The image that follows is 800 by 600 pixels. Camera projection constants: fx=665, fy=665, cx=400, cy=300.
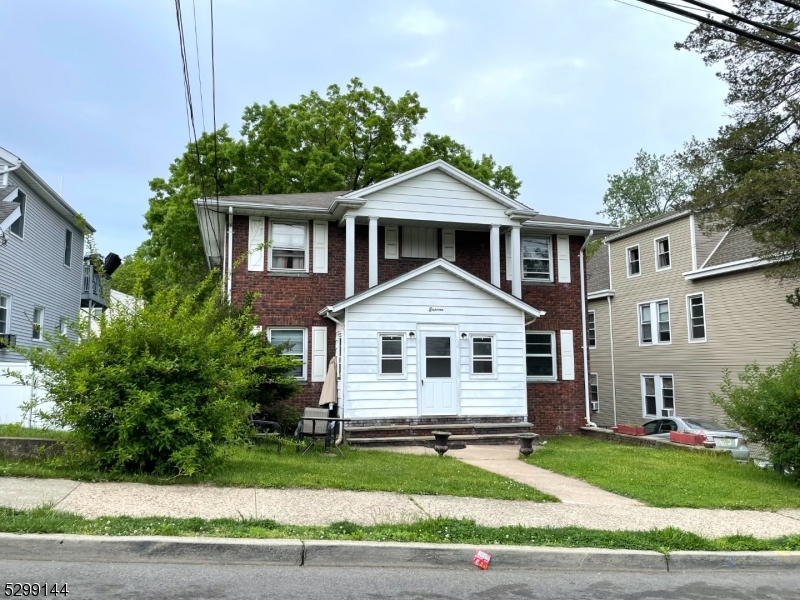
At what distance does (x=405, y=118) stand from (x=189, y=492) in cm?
2835

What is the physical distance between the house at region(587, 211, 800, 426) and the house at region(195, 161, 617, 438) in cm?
640

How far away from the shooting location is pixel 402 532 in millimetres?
6383

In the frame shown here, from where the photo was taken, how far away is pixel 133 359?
8.48 metres

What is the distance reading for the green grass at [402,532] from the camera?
593cm

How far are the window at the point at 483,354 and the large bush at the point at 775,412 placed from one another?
6268 millimetres

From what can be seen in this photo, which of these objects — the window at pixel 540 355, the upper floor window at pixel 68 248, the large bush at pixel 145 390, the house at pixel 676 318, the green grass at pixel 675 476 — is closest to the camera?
the large bush at pixel 145 390

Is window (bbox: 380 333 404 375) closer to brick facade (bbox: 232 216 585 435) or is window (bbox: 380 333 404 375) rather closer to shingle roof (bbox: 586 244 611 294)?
brick facade (bbox: 232 216 585 435)

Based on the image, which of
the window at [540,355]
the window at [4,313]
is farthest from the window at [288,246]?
the window at [4,313]

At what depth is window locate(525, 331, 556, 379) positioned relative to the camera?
19797mm

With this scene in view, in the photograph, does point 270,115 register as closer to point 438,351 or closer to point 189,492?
point 438,351

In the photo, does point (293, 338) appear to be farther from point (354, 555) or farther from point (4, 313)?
point (354, 555)

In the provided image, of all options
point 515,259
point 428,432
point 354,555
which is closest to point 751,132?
point 515,259

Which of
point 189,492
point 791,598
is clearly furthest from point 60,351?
point 791,598

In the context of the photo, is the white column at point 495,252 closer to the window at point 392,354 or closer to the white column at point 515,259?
the white column at point 515,259
